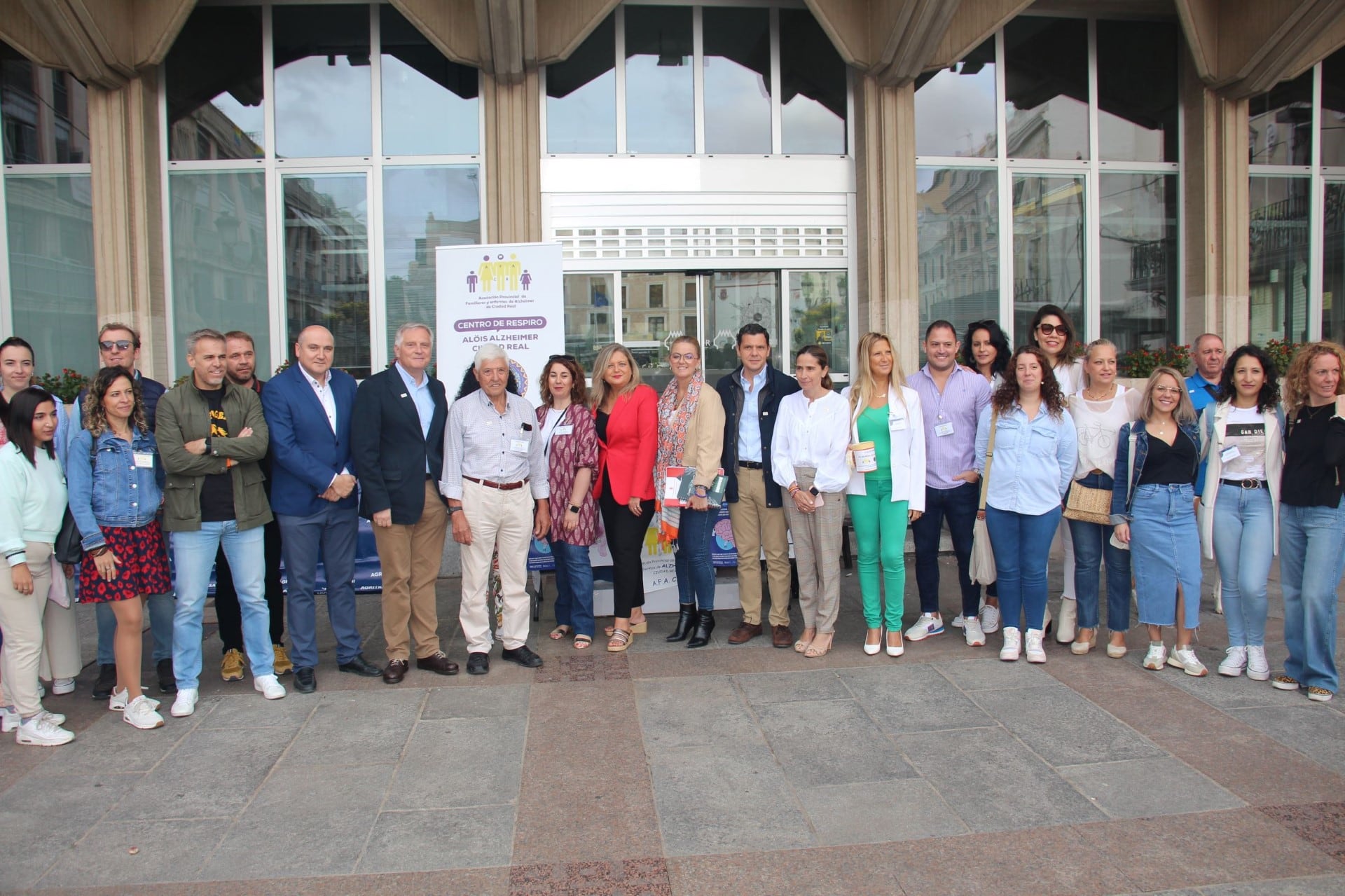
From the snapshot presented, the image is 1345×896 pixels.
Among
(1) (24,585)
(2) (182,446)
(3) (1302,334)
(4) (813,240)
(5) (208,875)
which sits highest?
(4) (813,240)

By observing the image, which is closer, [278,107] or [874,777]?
[874,777]

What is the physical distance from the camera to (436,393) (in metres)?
5.27

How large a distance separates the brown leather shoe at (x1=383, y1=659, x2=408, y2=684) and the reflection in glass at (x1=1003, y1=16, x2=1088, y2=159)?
867 centimetres

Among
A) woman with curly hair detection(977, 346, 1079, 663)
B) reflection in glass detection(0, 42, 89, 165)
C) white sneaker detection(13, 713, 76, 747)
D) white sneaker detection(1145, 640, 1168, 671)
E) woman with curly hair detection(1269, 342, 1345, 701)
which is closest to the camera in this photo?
white sneaker detection(13, 713, 76, 747)

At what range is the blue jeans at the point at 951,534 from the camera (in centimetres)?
562

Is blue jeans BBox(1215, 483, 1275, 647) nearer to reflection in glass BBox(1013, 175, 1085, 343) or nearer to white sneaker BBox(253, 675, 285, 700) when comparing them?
white sneaker BBox(253, 675, 285, 700)

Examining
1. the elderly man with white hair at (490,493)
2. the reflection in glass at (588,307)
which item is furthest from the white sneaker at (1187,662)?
the reflection in glass at (588,307)

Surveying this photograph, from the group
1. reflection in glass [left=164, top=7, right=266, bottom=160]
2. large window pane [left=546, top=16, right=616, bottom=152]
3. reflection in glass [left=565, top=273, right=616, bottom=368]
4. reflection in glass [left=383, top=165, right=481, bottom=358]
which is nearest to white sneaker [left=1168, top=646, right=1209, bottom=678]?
reflection in glass [left=565, top=273, right=616, bottom=368]

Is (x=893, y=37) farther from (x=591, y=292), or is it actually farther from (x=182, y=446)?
(x=182, y=446)

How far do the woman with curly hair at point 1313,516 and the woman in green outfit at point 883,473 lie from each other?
1.84 m

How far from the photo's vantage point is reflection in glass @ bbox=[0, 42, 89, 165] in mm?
9391

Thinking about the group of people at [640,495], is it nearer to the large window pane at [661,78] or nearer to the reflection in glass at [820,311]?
the reflection in glass at [820,311]

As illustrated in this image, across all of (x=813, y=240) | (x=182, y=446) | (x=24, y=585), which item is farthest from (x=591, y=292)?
(x=24, y=585)

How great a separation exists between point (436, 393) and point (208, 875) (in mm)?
2801
